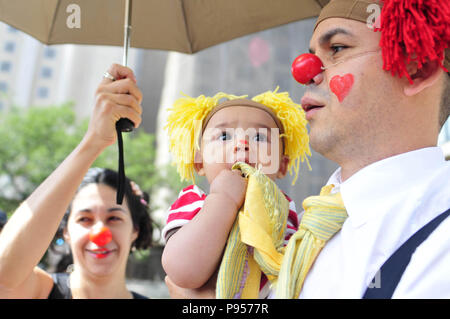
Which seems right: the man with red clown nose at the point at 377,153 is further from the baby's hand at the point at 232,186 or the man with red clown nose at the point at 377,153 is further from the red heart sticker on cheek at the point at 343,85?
the baby's hand at the point at 232,186

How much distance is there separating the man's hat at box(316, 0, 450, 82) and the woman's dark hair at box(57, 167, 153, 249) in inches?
93.2

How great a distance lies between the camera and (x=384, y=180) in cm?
140

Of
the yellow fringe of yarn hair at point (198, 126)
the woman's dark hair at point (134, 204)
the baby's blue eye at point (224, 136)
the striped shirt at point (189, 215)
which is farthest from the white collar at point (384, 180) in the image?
the woman's dark hair at point (134, 204)

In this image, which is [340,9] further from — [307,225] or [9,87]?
[9,87]

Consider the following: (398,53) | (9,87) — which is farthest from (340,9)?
(9,87)

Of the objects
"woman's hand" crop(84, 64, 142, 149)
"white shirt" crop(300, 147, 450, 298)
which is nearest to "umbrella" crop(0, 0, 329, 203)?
"woman's hand" crop(84, 64, 142, 149)

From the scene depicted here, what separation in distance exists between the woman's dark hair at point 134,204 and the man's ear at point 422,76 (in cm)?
235

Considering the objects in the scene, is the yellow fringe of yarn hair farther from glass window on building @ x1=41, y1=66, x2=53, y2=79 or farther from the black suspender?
glass window on building @ x1=41, y1=66, x2=53, y2=79

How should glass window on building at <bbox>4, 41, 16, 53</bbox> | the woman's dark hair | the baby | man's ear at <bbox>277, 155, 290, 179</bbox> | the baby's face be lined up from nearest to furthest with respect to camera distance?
the baby → the baby's face → man's ear at <bbox>277, 155, 290, 179</bbox> → the woman's dark hair → glass window on building at <bbox>4, 41, 16, 53</bbox>

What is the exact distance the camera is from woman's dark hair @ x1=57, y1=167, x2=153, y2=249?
3.29m

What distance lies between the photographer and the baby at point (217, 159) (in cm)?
145

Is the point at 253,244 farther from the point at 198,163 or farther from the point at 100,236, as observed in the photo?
the point at 100,236

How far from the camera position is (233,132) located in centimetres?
193

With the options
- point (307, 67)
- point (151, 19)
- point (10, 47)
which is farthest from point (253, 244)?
point (10, 47)
